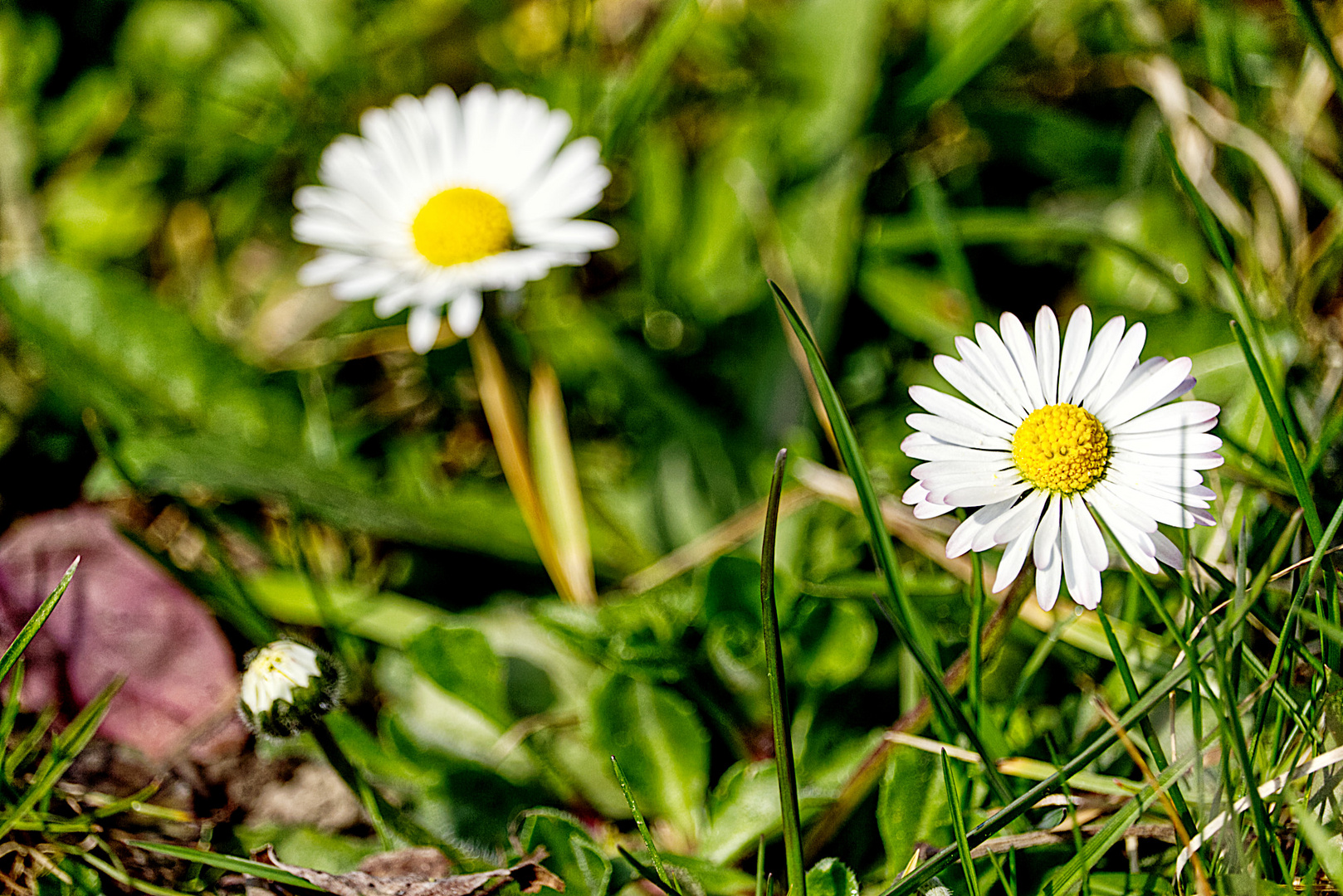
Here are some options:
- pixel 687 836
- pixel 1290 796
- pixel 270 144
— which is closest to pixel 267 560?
pixel 687 836

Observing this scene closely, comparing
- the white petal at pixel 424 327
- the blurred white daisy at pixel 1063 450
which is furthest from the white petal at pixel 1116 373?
the white petal at pixel 424 327

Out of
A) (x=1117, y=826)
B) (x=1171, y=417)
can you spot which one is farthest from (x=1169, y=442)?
(x=1117, y=826)

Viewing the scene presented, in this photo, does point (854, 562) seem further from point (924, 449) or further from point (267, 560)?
point (267, 560)

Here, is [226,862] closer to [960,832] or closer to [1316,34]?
[960,832]

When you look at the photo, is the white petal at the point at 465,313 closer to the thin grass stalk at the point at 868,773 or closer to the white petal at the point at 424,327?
the white petal at the point at 424,327

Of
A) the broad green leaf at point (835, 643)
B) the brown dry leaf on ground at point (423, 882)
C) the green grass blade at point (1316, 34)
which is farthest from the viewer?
the broad green leaf at point (835, 643)

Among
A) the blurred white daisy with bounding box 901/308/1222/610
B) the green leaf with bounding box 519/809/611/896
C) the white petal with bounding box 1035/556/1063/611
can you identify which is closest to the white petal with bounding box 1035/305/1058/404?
the blurred white daisy with bounding box 901/308/1222/610
